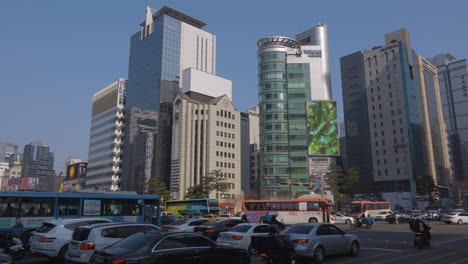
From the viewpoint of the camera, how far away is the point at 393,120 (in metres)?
114

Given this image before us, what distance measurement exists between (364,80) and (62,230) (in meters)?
127

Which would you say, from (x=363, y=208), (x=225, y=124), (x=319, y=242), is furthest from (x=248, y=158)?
(x=319, y=242)

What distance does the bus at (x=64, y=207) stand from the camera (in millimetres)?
20438

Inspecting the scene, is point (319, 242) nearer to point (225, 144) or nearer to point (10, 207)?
point (10, 207)

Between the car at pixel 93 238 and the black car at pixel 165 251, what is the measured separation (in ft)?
9.95

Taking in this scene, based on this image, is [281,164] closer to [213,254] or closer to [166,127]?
[166,127]

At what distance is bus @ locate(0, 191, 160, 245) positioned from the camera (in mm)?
20438

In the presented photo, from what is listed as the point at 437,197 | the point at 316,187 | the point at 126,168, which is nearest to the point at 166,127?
the point at 126,168

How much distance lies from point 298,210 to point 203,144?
239 feet

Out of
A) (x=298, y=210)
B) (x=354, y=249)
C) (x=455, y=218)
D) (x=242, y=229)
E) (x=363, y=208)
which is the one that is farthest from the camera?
(x=363, y=208)

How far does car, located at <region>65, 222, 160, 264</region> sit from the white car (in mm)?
4575

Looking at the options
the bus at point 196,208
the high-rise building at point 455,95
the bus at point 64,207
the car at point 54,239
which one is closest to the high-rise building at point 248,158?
the bus at point 196,208

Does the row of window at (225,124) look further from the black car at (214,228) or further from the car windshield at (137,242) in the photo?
the car windshield at (137,242)

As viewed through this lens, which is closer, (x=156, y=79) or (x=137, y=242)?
(x=137, y=242)
